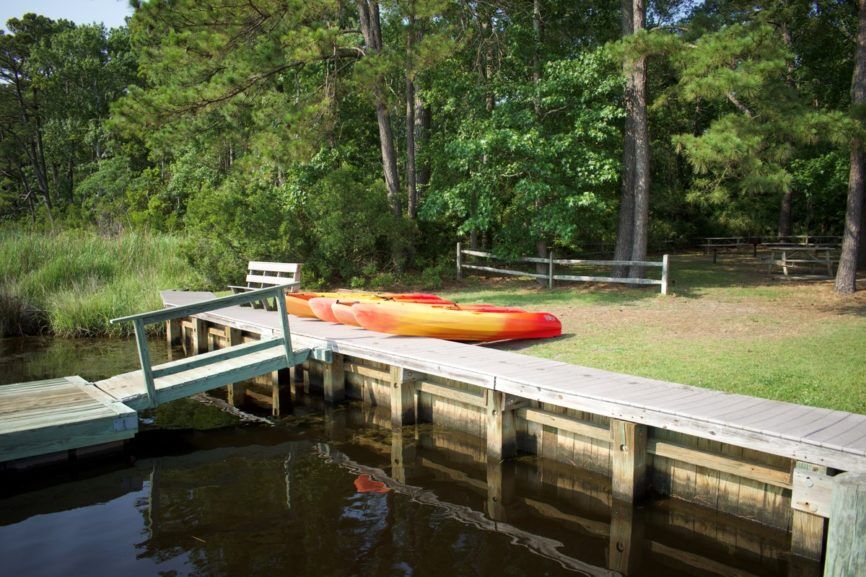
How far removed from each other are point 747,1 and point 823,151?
612cm

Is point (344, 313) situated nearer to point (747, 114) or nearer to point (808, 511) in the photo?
point (808, 511)

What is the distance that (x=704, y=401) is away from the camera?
5410 millimetres

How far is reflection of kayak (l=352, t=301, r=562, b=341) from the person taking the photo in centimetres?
851

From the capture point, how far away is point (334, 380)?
28.5 feet

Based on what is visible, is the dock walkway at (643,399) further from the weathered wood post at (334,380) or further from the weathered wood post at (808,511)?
the weathered wood post at (334,380)

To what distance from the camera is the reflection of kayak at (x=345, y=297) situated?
9.99m

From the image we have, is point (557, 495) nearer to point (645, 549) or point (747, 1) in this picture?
point (645, 549)

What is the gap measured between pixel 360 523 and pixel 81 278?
470 inches

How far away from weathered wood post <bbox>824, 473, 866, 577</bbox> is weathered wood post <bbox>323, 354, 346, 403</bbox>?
632 centimetres

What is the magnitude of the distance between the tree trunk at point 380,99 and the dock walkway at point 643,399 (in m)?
8.56

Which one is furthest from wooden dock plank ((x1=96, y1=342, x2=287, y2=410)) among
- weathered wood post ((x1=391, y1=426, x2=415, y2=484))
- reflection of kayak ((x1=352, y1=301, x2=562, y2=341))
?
weathered wood post ((x1=391, y1=426, x2=415, y2=484))

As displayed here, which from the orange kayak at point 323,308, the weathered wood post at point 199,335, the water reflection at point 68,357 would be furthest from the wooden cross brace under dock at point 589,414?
the water reflection at point 68,357

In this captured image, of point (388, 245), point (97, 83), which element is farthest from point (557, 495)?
point (97, 83)

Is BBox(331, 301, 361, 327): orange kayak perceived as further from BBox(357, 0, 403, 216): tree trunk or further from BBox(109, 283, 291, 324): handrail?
BBox(357, 0, 403, 216): tree trunk
